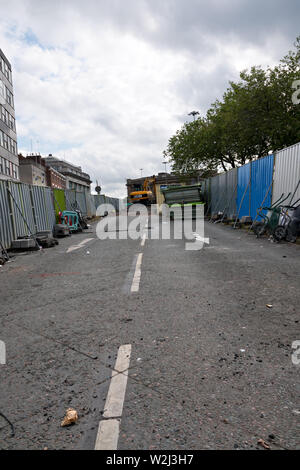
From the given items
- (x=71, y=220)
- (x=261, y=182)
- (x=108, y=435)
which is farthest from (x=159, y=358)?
(x=71, y=220)

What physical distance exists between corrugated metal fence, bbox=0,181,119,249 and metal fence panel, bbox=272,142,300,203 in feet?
34.1

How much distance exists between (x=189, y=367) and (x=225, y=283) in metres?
3.29

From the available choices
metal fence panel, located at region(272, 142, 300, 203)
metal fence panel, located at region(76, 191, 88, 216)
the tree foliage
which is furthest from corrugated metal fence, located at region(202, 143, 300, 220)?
metal fence panel, located at region(76, 191, 88, 216)

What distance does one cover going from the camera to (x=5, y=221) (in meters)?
12.3

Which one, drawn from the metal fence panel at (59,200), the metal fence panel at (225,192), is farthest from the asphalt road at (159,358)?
the metal fence panel at (225,192)

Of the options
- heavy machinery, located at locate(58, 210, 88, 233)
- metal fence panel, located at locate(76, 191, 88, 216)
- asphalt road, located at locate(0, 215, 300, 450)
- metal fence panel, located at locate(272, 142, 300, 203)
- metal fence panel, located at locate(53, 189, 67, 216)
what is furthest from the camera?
metal fence panel, located at locate(76, 191, 88, 216)

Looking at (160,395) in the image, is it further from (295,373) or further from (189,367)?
(295,373)

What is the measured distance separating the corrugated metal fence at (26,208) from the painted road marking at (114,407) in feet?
33.4

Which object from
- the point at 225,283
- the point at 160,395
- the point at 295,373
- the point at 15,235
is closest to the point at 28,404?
the point at 160,395

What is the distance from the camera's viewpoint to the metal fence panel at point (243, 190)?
18047 millimetres

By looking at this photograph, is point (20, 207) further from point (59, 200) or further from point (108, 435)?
point (108, 435)

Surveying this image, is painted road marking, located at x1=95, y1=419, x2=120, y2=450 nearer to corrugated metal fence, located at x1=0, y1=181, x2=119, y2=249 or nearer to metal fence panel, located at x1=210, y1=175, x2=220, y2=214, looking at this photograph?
corrugated metal fence, located at x1=0, y1=181, x2=119, y2=249

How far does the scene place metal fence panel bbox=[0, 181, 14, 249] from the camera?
474 inches

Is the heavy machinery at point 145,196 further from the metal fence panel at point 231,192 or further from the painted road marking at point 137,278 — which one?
the painted road marking at point 137,278
